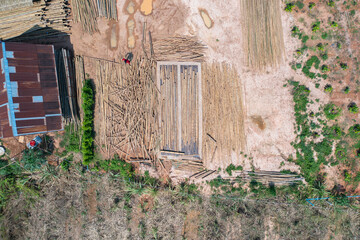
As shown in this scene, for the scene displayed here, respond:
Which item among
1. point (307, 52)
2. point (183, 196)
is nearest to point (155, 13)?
point (307, 52)

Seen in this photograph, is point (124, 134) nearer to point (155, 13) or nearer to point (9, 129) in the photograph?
point (9, 129)

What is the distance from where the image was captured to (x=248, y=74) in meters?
14.0

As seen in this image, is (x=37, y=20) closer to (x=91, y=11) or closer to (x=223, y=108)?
(x=91, y=11)

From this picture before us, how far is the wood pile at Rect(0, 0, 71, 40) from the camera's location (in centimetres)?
1389

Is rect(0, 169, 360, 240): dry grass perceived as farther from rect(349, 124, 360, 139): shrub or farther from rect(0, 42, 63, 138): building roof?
rect(349, 124, 360, 139): shrub

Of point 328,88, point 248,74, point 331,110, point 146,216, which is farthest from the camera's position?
point 146,216

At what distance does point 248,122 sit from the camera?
14.1 meters

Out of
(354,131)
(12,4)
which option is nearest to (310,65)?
(354,131)

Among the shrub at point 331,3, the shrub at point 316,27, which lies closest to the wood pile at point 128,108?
the shrub at point 316,27

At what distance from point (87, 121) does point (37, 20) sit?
746 centimetres

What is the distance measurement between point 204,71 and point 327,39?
825cm

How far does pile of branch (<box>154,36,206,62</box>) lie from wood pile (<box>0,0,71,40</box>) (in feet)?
22.1

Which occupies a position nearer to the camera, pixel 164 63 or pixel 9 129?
pixel 9 129

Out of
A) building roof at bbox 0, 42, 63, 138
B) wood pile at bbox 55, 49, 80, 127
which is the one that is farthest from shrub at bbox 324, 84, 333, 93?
building roof at bbox 0, 42, 63, 138
